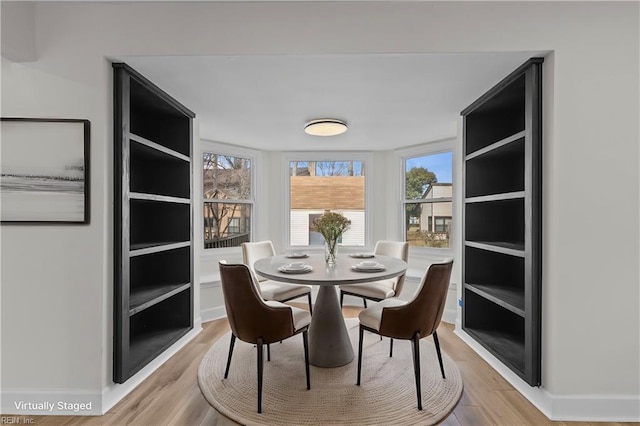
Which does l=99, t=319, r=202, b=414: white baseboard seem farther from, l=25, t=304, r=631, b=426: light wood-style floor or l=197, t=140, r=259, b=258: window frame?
l=197, t=140, r=259, b=258: window frame

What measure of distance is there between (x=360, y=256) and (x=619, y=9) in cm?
250

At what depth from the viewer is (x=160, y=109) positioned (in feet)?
9.11

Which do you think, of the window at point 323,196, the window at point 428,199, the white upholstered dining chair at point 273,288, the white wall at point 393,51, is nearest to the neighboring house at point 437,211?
the window at point 428,199

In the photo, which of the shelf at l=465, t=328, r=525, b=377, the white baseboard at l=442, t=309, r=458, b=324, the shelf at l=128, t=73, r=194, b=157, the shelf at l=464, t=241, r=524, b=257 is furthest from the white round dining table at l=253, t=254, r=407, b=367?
the shelf at l=128, t=73, r=194, b=157

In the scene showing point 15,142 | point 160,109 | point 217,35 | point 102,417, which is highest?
point 217,35

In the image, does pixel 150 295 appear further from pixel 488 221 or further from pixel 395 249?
pixel 488 221

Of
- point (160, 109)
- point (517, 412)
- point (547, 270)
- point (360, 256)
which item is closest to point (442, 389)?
point (517, 412)

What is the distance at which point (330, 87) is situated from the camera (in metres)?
2.38

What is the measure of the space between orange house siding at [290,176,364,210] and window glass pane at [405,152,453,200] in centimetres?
72

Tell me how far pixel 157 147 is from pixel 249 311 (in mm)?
1558

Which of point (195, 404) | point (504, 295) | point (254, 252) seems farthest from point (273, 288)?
point (504, 295)

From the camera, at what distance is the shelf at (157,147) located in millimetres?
2200

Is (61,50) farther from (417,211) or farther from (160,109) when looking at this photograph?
(417,211)

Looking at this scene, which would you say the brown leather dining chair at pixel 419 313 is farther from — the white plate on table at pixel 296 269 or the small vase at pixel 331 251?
the small vase at pixel 331 251
